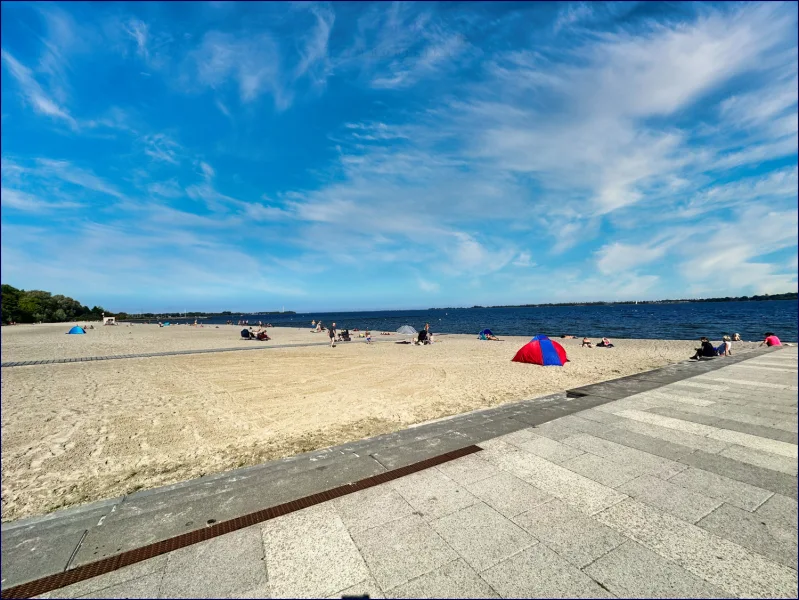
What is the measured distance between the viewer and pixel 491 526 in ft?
11.1

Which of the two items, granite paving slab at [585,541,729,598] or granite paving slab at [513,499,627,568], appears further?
granite paving slab at [513,499,627,568]

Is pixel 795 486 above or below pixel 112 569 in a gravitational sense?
above

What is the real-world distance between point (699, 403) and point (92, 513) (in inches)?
423

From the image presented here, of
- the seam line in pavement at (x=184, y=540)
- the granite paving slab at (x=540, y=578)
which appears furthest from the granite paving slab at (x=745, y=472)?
the seam line in pavement at (x=184, y=540)

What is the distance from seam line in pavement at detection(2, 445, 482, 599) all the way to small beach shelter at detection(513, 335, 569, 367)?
11.6 m

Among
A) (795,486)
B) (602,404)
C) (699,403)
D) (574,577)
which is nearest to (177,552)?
(574,577)

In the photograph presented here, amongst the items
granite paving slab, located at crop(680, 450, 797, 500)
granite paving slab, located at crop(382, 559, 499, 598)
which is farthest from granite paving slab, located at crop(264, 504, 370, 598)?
granite paving slab, located at crop(680, 450, 797, 500)

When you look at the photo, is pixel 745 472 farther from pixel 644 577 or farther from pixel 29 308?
pixel 29 308

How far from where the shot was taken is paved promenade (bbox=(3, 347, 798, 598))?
268cm

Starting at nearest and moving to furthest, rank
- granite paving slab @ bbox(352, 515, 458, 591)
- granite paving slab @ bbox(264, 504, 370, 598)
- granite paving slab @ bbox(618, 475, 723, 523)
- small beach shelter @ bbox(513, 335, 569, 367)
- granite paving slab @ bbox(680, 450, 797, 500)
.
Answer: granite paving slab @ bbox(264, 504, 370, 598)
granite paving slab @ bbox(352, 515, 458, 591)
granite paving slab @ bbox(618, 475, 723, 523)
granite paving slab @ bbox(680, 450, 797, 500)
small beach shelter @ bbox(513, 335, 569, 367)

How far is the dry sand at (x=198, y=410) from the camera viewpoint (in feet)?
17.2

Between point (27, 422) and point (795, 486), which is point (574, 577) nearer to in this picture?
point (795, 486)

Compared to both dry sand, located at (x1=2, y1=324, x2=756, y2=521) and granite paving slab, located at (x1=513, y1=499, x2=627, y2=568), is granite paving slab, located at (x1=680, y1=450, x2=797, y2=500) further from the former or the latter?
dry sand, located at (x1=2, y1=324, x2=756, y2=521)

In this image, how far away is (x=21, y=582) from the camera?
2.79 metres
